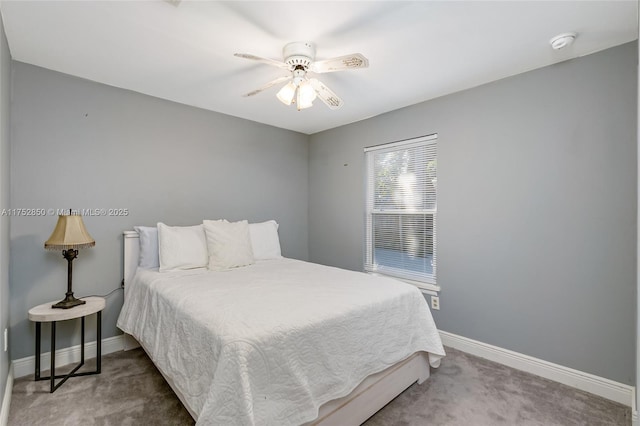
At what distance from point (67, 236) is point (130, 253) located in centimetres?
62

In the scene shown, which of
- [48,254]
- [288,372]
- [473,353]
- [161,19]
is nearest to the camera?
[288,372]

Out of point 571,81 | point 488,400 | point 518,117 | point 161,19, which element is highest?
point 161,19

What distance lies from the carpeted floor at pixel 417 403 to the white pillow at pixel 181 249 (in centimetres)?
83

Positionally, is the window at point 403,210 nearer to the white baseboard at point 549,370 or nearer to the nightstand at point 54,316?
the white baseboard at point 549,370

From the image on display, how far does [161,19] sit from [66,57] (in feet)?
3.35

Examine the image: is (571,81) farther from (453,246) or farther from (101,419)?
(101,419)

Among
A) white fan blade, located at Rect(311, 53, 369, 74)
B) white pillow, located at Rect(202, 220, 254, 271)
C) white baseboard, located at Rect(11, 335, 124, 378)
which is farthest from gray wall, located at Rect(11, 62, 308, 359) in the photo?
white fan blade, located at Rect(311, 53, 369, 74)

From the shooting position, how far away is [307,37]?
1.90 m

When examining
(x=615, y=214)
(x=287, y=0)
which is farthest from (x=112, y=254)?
(x=615, y=214)

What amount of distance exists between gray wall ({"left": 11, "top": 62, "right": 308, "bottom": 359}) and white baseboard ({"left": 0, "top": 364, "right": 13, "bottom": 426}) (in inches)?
9.8

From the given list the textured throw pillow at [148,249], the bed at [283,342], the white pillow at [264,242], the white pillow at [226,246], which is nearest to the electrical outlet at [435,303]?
the bed at [283,342]

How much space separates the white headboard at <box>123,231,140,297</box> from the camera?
8.77 feet

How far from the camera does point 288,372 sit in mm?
1387

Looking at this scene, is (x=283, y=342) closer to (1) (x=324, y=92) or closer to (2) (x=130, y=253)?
(1) (x=324, y=92)
